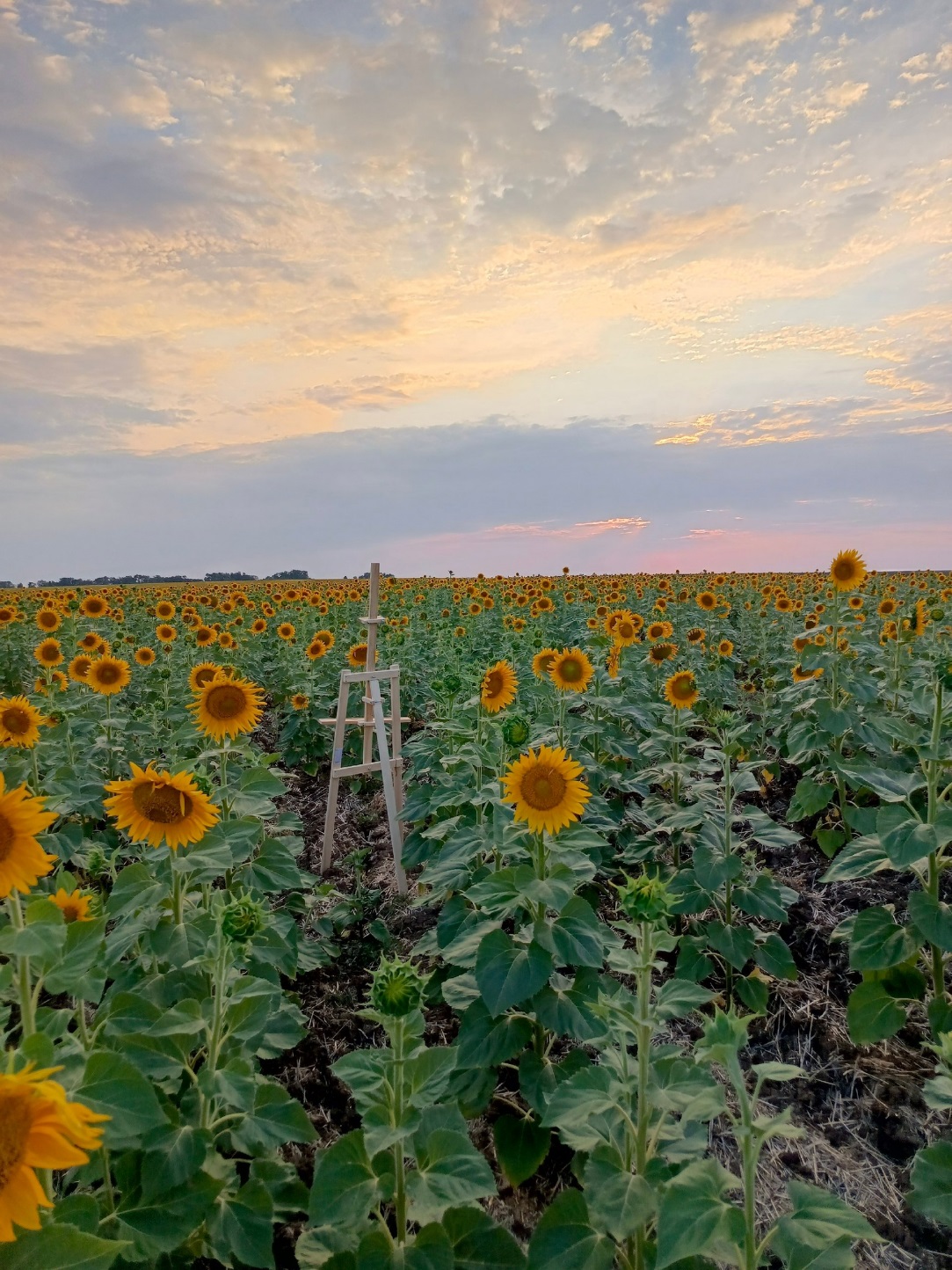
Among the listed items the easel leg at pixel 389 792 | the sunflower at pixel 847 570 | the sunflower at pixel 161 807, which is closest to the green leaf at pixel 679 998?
the sunflower at pixel 161 807

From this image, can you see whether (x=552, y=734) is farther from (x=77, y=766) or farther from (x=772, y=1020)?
(x=77, y=766)

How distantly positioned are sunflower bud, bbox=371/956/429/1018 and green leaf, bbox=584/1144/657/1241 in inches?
30.0

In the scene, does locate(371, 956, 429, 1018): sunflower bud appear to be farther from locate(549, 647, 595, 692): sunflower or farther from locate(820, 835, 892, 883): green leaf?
locate(549, 647, 595, 692): sunflower

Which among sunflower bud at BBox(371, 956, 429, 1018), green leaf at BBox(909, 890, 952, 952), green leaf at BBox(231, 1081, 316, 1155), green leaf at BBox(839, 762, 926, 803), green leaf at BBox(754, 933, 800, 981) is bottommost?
green leaf at BBox(754, 933, 800, 981)

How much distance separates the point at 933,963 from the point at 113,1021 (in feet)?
12.6

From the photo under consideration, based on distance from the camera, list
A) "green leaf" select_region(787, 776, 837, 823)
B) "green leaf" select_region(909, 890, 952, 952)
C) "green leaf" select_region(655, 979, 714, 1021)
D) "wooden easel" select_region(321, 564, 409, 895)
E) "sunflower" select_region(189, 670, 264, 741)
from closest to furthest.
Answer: "green leaf" select_region(655, 979, 714, 1021)
"green leaf" select_region(909, 890, 952, 952)
"sunflower" select_region(189, 670, 264, 741)
"green leaf" select_region(787, 776, 837, 823)
"wooden easel" select_region(321, 564, 409, 895)

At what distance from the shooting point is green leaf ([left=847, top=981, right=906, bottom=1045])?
151 inches

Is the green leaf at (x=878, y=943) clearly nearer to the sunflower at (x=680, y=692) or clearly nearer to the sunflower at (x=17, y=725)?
the sunflower at (x=680, y=692)

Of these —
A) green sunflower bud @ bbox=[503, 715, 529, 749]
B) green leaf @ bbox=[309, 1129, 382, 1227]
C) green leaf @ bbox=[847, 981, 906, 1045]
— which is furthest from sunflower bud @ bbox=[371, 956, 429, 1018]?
green leaf @ bbox=[847, 981, 906, 1045]

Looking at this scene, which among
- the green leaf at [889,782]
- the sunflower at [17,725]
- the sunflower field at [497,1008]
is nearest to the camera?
the sunflower field at [497,1008]

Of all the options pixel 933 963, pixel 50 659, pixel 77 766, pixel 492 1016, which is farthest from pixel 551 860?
pixel 50 659

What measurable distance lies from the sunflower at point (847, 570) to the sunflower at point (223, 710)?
5162 millimetres

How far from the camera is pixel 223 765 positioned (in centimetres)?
450

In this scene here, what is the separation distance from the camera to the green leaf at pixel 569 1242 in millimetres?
2281
